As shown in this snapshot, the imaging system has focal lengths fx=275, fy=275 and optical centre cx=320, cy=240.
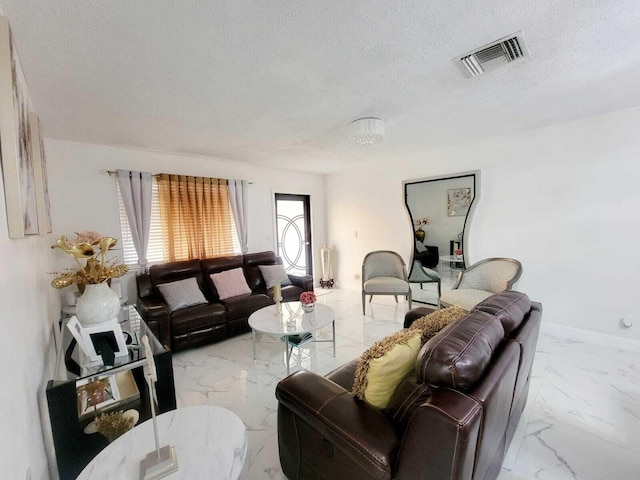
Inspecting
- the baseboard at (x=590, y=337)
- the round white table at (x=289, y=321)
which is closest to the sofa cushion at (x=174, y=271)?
the round white table at (x=289, y=321)

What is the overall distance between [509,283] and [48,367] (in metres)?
3.95

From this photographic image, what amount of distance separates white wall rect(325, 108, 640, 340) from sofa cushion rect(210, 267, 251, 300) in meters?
3.05

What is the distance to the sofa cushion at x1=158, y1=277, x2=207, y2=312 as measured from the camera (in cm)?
307

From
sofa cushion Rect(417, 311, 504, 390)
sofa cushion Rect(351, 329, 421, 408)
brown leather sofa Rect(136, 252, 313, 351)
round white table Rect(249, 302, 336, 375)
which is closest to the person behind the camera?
sofa cushion Rect(417, 311, 504, 390)

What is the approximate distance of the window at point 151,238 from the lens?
132 inches

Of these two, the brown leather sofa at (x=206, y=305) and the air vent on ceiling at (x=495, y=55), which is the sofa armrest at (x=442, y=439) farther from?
the brown leather sofa at (x=206, y=305)

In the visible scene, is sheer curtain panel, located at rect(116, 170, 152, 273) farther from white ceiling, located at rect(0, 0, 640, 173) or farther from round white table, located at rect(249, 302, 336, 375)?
round white table, located at rect(249, 302, 336, 375)

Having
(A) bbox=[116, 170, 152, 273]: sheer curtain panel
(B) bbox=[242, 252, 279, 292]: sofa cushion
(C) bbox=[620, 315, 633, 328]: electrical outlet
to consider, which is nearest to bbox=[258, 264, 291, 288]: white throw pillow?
(B) bbox=[242, 252, 279, 292]: sofa cushion

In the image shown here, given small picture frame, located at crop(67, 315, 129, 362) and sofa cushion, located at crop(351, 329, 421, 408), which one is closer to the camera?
sofa cushion, located at crop(351, 329, 421, 408)

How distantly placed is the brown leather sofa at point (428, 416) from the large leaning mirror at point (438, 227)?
243 cm

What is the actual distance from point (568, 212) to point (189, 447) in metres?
3.91

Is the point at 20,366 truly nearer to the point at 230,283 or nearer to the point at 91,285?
the point at 91,285

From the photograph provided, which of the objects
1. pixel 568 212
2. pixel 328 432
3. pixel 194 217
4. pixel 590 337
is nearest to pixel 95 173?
pixel 194 217

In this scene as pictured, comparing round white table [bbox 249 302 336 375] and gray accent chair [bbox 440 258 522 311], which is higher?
gray accent chair [bbox 440 258 522 311]
